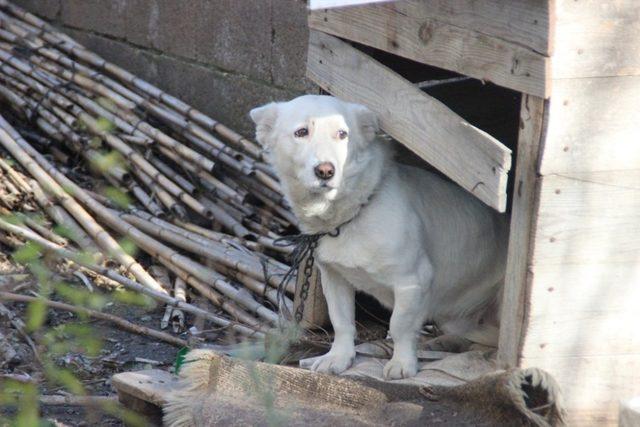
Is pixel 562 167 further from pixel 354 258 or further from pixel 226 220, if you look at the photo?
pixel 226 220

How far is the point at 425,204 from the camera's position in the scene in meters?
4.05

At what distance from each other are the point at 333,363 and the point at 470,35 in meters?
1.42

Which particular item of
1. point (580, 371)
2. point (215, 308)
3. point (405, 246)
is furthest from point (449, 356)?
point (215, 308)

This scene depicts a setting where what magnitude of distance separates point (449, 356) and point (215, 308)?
1636mm

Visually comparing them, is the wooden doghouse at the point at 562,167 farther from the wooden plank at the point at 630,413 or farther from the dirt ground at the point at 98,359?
the dirt ground at the point at 98,359

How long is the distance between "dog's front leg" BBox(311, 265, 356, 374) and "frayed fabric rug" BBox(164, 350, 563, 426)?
91 millimetres

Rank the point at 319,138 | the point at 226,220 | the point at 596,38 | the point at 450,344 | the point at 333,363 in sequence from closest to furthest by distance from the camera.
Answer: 1. the point at 596,38
2. the point at 319,138
3. the point at 333,363
4. the point at 450,344
5. the point at 226,220

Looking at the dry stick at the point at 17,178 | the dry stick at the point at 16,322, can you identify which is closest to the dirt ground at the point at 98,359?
the dry stick at the point at 16,322

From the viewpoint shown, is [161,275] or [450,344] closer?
[450,344]

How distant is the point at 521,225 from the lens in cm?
318

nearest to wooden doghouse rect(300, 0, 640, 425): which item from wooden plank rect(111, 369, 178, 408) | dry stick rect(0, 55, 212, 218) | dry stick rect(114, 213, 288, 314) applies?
wooden plank rect(111, 369, 178, 408)

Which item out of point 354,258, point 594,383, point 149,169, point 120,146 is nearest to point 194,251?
point 149,169

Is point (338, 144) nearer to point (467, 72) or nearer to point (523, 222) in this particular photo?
point (467, 72)

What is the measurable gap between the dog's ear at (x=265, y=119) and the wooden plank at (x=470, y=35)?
1.46 feet
